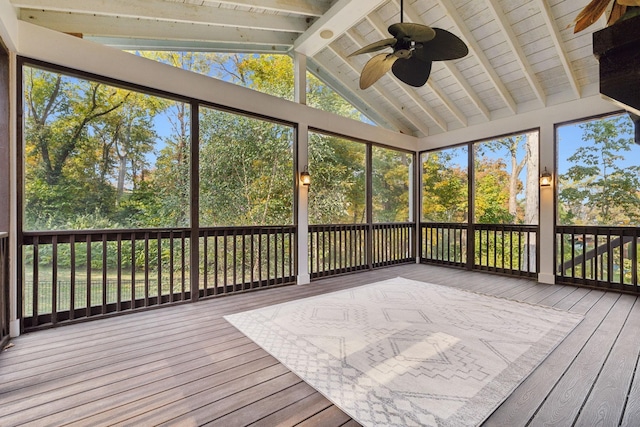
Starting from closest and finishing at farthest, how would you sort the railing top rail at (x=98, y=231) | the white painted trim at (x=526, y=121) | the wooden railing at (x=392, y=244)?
the railing top rail at (x=98, y=231) < the white painted trim at (x=526, y=121) < the wooden railing at (x=392, y=244)

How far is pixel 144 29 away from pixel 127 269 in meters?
2.90

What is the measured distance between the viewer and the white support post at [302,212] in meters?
4.98

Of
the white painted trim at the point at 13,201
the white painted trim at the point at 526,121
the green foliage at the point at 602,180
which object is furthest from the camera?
the white painted trim at the point at 526,121

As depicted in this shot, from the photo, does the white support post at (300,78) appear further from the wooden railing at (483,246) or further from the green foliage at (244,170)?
the wooden railing at (483,246)

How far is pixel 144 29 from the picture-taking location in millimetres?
3752

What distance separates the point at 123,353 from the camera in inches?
100.0

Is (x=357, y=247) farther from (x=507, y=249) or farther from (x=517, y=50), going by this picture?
(x=517, y=50)

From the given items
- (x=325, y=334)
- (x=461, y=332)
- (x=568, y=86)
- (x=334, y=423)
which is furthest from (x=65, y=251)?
(x=568, y=86)

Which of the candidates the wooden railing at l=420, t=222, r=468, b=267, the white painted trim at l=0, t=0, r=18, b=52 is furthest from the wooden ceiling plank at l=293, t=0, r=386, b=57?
the wooden railing at l=420, t=222, r=468, b=267

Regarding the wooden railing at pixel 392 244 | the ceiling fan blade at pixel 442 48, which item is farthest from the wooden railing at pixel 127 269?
the ceiling fan blade at pixel 442 48

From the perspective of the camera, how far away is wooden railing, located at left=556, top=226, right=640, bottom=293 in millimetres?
4469

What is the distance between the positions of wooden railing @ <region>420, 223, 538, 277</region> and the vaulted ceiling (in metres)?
2.16

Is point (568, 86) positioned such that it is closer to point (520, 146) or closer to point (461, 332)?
point (520, 146)

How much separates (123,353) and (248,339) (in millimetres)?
1005
